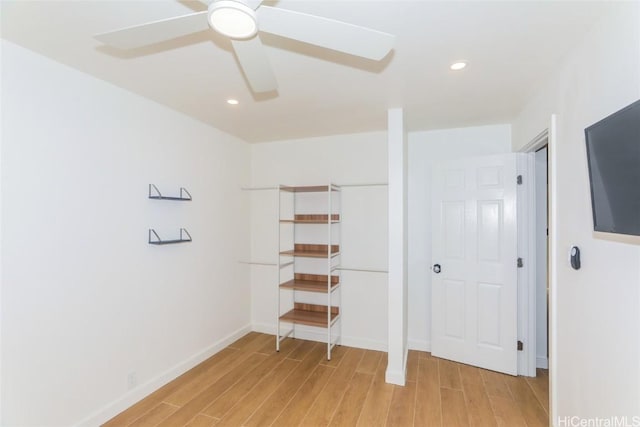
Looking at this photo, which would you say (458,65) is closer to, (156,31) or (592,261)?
(592,261)

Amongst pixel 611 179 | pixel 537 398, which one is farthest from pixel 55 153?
pixel 537 398

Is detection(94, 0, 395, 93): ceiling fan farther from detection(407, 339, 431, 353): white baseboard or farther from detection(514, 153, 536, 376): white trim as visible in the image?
detection(407, 339, 431, 353): white baseboard

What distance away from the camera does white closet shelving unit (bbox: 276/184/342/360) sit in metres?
3.41

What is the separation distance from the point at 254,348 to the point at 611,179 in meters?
3.39

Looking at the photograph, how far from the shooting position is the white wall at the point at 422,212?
3.24 meters

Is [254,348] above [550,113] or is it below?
below

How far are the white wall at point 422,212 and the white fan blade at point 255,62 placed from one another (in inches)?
88.6

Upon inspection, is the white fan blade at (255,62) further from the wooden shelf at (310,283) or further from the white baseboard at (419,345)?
the white baseboard at (419,345)

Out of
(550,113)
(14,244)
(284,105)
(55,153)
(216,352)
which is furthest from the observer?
(216,352)

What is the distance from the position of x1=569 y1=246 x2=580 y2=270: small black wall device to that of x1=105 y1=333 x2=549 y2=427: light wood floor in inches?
51.7

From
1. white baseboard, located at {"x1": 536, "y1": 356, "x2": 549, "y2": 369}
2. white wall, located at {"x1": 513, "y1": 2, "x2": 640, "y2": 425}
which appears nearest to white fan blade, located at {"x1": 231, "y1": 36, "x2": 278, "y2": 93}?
white wall, located at {"x1": 513, "y1": 2, "x2": 640, "y2": 425}

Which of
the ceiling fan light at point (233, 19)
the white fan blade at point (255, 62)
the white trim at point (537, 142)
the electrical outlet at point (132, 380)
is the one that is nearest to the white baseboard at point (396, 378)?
the electrical outlet at point (132, 380)

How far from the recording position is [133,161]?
7.77 feet

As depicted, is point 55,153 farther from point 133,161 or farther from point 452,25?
point 452,25
